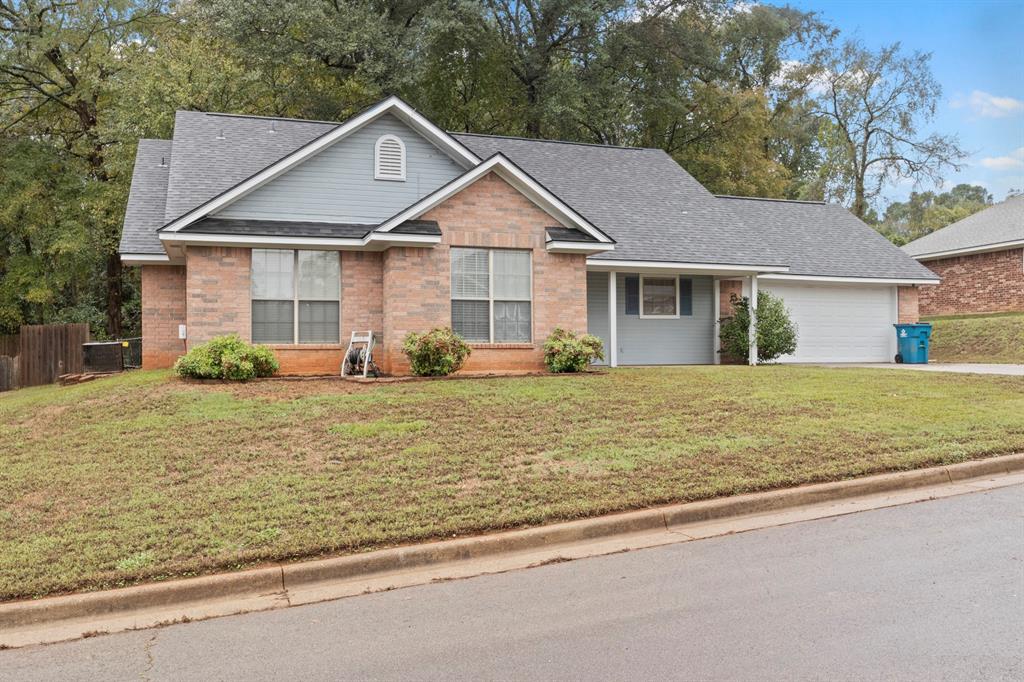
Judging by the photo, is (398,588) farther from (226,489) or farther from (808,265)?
(808,265)

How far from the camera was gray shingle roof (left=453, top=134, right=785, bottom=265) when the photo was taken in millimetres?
18438

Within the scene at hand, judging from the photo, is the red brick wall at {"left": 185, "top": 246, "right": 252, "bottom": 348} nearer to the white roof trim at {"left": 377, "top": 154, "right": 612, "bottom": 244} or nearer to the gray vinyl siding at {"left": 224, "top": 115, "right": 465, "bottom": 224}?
the gray vinyl siding at {"left": 224, "top": 115, "right": 465, "bottom": 224}

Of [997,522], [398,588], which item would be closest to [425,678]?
[398,588]

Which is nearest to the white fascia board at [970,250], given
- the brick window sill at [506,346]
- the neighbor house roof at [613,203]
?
the neighbor house roof at [613,203]

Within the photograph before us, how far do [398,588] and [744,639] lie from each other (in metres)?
2.44

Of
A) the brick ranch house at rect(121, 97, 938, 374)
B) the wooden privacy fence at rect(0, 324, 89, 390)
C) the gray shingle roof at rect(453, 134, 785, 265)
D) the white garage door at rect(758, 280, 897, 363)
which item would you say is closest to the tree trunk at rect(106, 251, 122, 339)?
the wooden privacy fence at rect(0, 324, 89, 390)

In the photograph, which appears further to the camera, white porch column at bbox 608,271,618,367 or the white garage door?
the white garage door

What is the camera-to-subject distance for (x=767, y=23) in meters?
34.8

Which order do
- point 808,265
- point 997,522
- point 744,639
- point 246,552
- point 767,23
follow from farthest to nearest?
point 767,23 → point 808,265 → point 997,522 → point 246,552 → point 744,639

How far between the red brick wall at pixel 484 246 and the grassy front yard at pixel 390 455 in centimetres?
177

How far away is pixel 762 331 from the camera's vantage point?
61.2 feet

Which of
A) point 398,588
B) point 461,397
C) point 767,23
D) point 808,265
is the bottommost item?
point 398,588

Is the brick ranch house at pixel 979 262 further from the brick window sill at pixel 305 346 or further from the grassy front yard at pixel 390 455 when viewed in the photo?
the brick window sill at pixel 305 346

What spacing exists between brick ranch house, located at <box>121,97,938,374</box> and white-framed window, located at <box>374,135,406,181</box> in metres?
0.04
